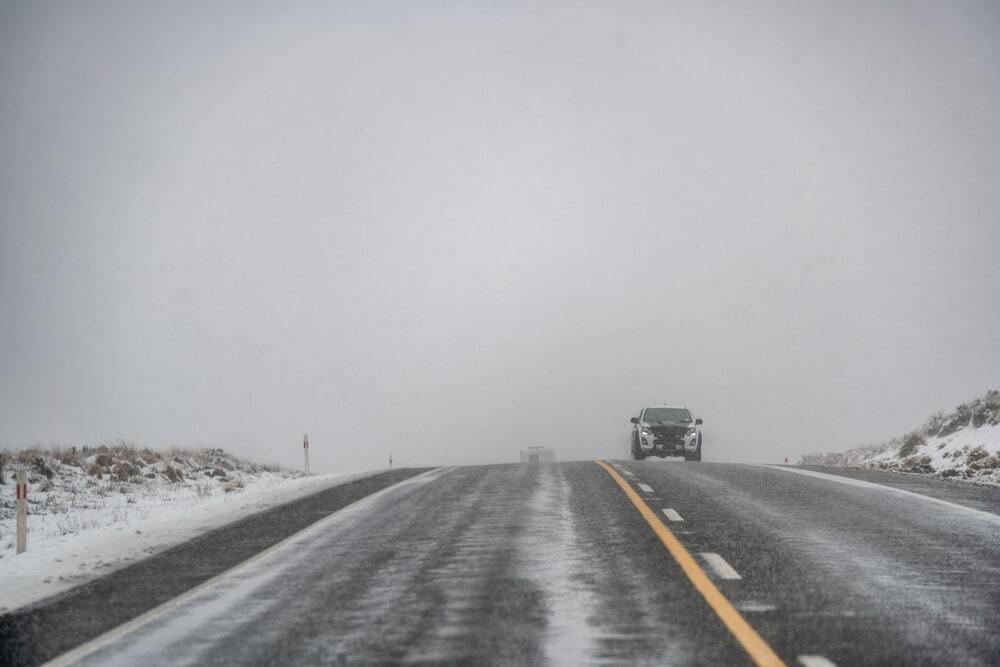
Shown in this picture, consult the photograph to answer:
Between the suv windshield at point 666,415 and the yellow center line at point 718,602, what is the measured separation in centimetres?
1925

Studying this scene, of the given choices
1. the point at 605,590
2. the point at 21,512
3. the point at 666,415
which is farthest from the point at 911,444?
the point at 21,512

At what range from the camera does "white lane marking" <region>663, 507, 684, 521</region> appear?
10664mm

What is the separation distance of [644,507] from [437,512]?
266 cm

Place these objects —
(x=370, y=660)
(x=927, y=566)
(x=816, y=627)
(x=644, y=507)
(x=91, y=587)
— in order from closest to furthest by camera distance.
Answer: (x=370, y=660)
(x=816, y=627)
(x=927, y=566)
(x=91, y=587)
(x=644, y=507)

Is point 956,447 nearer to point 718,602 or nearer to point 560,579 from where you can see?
point 560,579

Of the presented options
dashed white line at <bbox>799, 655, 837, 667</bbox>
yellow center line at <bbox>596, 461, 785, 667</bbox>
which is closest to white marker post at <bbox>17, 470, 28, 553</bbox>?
yellow center line at <bbox>596, 461, 785, 667</bbox>

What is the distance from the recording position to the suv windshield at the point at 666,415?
1172 inches

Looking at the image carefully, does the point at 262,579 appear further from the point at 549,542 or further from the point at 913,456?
the point at 913,456

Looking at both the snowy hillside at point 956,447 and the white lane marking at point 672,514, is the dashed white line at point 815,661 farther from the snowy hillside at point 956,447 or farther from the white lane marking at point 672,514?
the snowy hillside at point 956,447

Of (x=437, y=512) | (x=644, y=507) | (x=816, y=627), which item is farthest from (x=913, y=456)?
(x=816, y=627)

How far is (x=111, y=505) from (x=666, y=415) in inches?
703

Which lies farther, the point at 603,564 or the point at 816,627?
the point at 603,564

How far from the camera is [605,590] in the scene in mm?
6828

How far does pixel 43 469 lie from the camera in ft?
64.5
